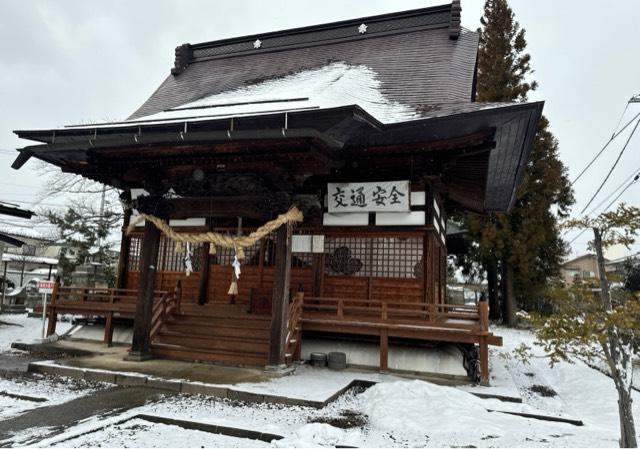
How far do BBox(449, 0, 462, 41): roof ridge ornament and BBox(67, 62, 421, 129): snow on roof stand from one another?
9.16ft

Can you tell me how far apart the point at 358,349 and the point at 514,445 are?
4.71 metres

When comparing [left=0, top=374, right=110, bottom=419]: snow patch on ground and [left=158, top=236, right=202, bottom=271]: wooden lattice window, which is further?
[left=158, top=236, right=202, bottom=271]: wooden lattice window

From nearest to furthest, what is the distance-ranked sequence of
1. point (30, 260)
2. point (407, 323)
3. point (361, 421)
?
point (361, 421) → point (407, 323) → point (30, 260)

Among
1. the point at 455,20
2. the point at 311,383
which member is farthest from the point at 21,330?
the point at 455,20

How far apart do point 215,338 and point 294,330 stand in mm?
1645

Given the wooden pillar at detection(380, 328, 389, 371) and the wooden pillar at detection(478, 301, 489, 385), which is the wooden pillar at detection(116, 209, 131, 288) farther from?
the wooden pillar at detection(478, 301, 489, 385)

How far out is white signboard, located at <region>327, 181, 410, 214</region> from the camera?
921 centimetres

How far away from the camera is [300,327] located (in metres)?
8.92

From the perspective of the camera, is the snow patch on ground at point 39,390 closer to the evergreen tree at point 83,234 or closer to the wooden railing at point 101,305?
the wooden railing at point 101,305

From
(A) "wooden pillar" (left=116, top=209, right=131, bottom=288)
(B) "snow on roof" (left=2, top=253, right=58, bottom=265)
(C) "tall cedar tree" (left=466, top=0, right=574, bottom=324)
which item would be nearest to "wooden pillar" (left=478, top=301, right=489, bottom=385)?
(A) "wooden pillar" (left=116, top=209, right=131, bottom=288)

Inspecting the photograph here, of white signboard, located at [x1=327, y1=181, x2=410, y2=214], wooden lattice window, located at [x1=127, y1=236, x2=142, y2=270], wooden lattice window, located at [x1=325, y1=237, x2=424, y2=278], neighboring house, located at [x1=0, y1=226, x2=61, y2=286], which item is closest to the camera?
white signboard, located at [x1=327, y1=181, x2=410, y2=214]

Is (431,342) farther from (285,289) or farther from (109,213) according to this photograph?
(109,213)

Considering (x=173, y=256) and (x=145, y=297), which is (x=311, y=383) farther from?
(x=173, y=256)

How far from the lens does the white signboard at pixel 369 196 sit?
30.2 ft
